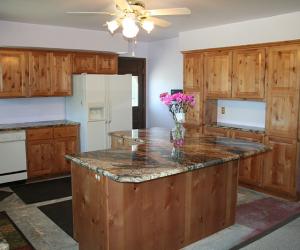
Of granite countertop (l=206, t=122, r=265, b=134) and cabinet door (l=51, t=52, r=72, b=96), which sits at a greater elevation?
cabinet door (l=51, t=52, r=72, b=96)

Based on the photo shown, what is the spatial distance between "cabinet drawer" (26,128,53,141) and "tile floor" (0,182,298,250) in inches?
47.6

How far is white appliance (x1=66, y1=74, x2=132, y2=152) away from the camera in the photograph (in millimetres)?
5461

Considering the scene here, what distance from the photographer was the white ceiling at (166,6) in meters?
3.81

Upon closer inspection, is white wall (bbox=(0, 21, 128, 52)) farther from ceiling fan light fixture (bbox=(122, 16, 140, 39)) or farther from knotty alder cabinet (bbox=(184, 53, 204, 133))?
ceiling fan light fixture (bbox=(122, 16, 140, 39))

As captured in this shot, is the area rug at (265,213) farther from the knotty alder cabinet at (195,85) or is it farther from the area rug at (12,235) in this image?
the area rug at (12,235)

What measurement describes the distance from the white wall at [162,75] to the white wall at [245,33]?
683mm

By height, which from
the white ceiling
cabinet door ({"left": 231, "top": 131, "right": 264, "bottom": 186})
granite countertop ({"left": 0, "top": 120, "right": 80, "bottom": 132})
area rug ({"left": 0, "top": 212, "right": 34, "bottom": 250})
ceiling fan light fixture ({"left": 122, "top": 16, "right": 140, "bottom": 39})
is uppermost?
the white ceiling

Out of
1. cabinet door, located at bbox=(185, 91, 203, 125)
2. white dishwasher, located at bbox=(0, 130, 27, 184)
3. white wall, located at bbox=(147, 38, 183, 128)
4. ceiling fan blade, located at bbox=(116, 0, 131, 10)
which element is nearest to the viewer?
ceiling fan blade, located at bbox=(116, 0, 131, 10)

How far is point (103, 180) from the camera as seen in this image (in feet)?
8.50

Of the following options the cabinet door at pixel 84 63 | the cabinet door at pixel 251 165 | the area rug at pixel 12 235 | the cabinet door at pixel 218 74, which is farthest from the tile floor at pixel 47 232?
the cabinet door at pixel 84 63

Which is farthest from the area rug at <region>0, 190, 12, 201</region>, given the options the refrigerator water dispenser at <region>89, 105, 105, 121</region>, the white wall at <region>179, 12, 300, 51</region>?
the white wall at <region>179, 12, 300, 51</region>

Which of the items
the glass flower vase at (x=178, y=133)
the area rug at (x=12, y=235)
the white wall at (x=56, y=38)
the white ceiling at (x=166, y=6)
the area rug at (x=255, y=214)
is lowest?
the area rug at (x=12, y=235)

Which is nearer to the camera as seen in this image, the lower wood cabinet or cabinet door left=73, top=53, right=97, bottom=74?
the lower wood cabinet

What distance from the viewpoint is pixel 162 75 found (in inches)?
276
